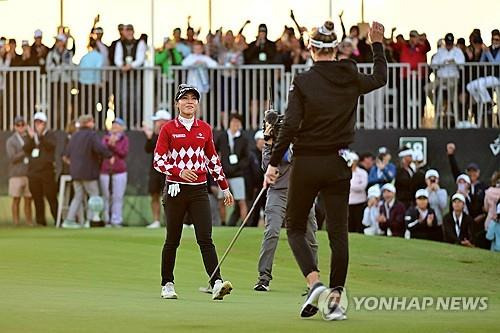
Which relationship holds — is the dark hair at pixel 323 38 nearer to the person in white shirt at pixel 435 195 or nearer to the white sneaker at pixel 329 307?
the white sneaker at pixel 329 307

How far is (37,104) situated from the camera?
29.7 metres

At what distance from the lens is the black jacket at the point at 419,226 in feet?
80.2

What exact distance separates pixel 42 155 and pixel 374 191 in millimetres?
7270

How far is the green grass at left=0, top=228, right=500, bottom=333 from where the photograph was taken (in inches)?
402

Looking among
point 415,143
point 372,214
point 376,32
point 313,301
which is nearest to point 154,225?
point 372,214

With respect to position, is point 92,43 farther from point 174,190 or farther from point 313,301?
point 313,301

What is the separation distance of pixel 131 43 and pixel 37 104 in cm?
236

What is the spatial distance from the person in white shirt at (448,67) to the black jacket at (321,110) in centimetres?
1733

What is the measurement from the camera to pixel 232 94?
29.0 m

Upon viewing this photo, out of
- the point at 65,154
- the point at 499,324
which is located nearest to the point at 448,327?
the point at 499,324

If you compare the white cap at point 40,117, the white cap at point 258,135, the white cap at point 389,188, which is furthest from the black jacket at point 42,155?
the white cap at point 389,188

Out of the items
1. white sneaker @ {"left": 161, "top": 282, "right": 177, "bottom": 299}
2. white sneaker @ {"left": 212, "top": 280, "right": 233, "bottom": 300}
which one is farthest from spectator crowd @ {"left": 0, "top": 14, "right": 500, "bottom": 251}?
white sneaker @ {"left": 212, "top": 280, "right": 233, "bottom": 300}

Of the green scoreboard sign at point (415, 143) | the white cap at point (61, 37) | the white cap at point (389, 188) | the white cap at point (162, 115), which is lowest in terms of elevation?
the white cap at point (389, 188)

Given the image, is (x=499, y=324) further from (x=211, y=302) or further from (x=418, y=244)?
(x=418, y=244)
